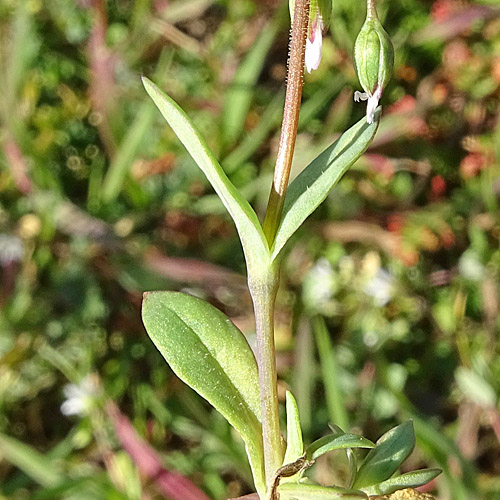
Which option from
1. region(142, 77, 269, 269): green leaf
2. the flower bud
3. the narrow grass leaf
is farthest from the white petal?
the narrow grass leaf

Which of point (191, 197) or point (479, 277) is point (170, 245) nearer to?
point (191, 197)

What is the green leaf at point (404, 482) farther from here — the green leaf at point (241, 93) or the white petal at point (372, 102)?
the green leaf at point (241, 93)

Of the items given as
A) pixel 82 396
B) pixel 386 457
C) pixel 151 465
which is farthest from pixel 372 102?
pixel 82 396

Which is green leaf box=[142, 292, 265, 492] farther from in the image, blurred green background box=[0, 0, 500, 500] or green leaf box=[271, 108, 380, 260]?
blurred green background box=[0, 0, 500, 500]

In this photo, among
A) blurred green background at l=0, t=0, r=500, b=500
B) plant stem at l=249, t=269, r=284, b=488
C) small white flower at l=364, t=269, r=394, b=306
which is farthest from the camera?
small white flower at l=364, t=269, r=394, b=306

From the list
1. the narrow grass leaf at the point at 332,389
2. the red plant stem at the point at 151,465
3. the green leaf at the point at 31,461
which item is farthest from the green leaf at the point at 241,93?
the green leaf at the point at 31,461

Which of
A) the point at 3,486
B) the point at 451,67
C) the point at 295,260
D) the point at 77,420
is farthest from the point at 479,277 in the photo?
the point at 3,486

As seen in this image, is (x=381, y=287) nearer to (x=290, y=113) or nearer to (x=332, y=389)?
(x=332, y=389)
